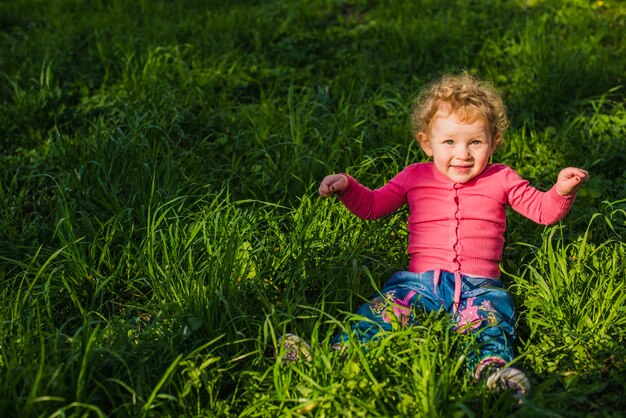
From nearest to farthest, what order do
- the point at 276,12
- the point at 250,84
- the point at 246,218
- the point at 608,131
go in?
the point at 246,218 < the point at 608,131 < the point at 250,84 < the point at 276,12

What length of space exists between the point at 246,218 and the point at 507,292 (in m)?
1.09

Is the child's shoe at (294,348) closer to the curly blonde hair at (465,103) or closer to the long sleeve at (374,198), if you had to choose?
the long sleeve at (374,198)

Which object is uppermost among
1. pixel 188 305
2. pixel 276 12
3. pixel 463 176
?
pixel 276 12

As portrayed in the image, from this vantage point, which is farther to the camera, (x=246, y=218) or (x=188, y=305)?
(x=246, y=218)

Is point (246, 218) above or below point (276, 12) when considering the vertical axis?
below

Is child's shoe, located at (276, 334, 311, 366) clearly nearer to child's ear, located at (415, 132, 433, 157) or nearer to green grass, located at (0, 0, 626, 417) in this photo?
green grass, located at (0, 0, 626, 417)

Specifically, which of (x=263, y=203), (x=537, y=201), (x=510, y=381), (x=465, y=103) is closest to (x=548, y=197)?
(x=537, y=201)

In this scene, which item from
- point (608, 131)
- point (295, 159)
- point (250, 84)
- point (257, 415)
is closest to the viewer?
point (257, 415)

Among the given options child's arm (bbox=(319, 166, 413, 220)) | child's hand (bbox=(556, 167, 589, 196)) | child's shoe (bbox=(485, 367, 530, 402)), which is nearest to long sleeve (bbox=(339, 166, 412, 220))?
child's arm (bbox=(319, 166, 413, 220))

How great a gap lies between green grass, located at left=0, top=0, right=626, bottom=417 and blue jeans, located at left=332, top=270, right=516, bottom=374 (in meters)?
0.08

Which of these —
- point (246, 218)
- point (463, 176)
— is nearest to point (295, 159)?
point (246, 218)

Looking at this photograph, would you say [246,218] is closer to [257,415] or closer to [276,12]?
[257,415]

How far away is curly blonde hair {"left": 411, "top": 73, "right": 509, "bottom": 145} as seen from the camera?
286cm

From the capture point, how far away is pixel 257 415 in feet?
7.43
